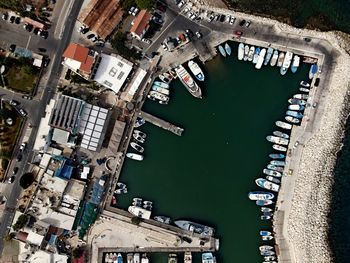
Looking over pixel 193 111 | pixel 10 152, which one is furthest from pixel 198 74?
pixel 10 152

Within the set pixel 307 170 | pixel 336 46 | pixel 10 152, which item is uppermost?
pixel 336 46

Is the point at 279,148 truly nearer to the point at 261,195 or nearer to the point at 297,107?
the point at 297,107

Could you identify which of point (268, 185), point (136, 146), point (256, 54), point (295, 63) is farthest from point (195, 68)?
point (268, 185)

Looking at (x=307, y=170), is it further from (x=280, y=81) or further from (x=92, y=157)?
(x=92, y=157)

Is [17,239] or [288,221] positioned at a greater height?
[288,221]

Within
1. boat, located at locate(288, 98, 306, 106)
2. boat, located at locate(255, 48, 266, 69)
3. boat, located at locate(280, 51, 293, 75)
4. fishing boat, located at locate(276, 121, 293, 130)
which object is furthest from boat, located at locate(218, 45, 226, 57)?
fishing boat, located at locate(276, 121, 293, 130)

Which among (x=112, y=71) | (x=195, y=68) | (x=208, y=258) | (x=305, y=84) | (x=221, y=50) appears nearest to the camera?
(x=112, y=71)
